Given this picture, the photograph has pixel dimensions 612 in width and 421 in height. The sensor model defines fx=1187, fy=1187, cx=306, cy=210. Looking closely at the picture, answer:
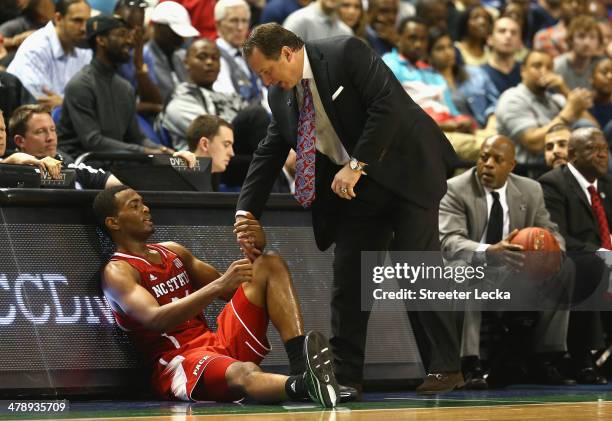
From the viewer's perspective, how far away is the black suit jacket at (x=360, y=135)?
6.44 metres

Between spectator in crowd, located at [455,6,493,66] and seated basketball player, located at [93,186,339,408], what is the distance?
24.0 feet

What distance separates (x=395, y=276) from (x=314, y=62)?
1.55 m

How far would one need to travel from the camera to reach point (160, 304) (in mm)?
6938

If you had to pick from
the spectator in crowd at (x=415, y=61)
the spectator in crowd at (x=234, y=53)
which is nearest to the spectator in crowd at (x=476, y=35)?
the spectator in crowd at (x=415, y=61)

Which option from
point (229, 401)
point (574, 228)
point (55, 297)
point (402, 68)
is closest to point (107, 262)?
point (55, 297)

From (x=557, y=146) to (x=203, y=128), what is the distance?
3137 mm

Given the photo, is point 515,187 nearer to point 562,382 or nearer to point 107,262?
point 562,382

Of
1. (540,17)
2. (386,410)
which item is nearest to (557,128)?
(386,410)

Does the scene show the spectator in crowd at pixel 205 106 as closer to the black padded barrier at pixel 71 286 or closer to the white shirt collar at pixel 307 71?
the black padded barrier at pixel 71 286

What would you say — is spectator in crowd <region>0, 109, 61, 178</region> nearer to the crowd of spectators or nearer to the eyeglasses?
the crowd of spectators

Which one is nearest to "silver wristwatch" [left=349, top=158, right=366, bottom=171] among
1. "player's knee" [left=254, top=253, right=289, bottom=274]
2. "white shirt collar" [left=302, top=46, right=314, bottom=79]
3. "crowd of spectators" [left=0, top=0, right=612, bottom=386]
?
"white shirt collar" [left=302, top=46, right=314, bottom=79]

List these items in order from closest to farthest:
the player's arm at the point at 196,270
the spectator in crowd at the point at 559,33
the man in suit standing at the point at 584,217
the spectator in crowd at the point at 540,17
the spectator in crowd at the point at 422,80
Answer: the player's arm at the point at 196,270
the man in suit standing at the point at 584,217
the spectator in crowd at the point at 422,80
the spectator in crowd at the point at 559,33
the spectator in crowd at the point at 540,17

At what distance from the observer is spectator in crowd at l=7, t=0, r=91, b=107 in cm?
982

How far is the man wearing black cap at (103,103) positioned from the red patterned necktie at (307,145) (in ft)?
8.78
